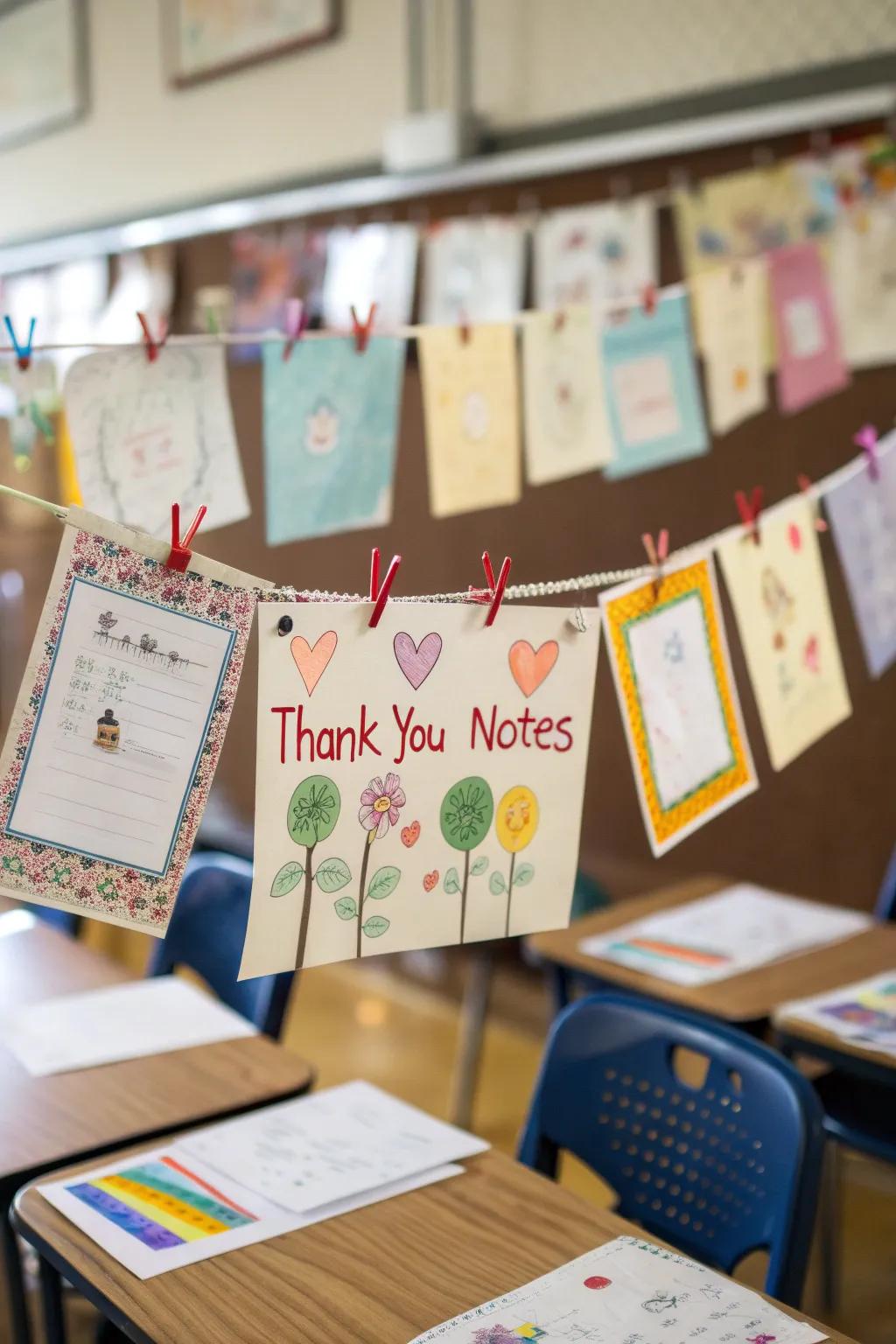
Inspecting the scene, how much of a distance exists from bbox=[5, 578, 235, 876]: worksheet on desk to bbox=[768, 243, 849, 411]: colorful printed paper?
5.30 feet

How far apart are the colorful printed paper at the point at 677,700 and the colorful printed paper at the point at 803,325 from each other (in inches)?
46.8

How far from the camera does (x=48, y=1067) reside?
62.7 inches

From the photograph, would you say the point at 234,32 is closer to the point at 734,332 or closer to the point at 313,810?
the point at 734,332

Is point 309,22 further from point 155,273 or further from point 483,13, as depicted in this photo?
point 155,273

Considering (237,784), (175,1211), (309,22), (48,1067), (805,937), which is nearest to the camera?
(175,1211)

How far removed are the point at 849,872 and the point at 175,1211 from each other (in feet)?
6.04

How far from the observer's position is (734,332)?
88.0 inches

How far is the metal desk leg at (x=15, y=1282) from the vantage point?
140 centimetres

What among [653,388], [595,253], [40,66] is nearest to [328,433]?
[653,388]

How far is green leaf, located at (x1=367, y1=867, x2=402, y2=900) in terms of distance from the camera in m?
1.07

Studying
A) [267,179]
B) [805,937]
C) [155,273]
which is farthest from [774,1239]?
[155,273]

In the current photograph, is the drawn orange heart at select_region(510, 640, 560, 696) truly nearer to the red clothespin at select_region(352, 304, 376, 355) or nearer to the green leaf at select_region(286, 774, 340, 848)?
the green leaf at select_region(286, 774, 340, 848)

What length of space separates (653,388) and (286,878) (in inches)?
46.5

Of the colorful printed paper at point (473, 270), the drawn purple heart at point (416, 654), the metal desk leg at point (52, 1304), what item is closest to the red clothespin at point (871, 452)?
the drawn purple heart at point (416, 654)
